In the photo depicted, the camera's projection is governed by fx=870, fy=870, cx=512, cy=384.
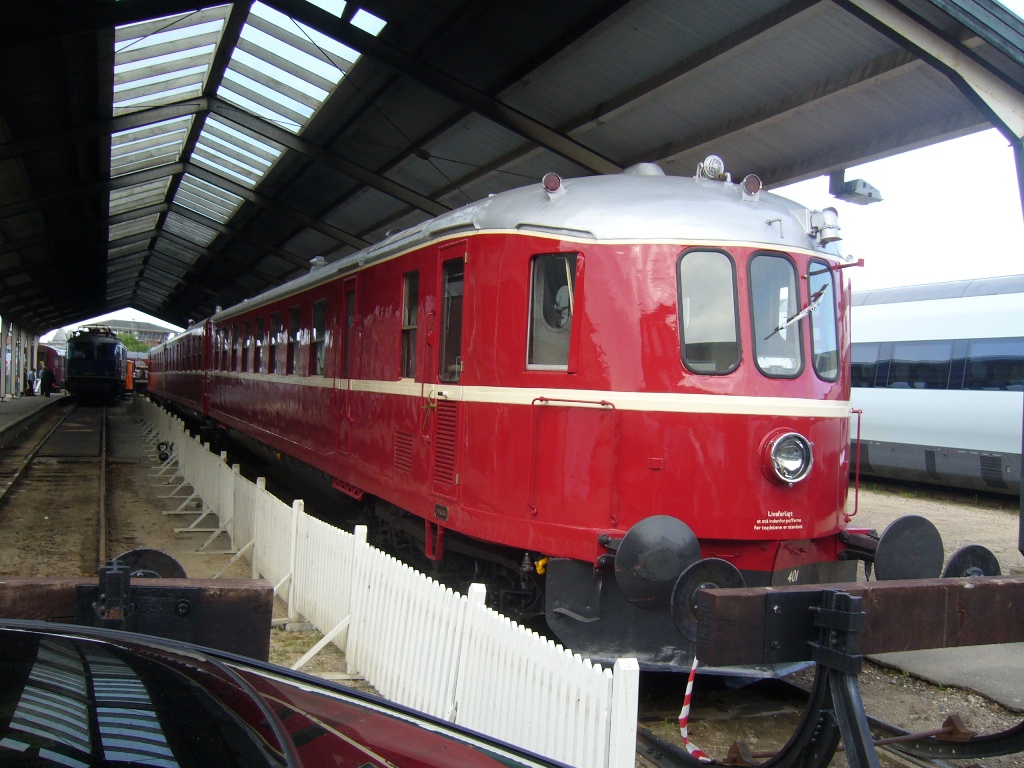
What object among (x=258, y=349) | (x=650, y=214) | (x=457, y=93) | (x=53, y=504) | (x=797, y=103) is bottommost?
(x=53, y=504)

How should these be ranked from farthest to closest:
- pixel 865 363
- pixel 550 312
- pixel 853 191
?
pixel 865 363 < pixel 853 191 < pixel 550 312

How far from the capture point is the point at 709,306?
5.55 m

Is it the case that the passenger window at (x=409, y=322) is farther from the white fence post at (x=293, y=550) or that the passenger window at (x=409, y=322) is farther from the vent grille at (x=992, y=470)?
the vent grille at (x=992, y=470)

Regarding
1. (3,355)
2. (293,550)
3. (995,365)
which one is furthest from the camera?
(3,355)

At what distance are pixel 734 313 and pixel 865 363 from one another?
13806 mm

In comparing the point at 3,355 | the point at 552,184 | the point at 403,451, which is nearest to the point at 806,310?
the point at 552,184

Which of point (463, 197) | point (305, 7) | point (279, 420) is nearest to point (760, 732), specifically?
point (279, 420)

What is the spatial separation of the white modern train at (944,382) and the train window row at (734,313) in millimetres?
10802

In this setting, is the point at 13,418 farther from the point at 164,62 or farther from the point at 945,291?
the point at 945,291

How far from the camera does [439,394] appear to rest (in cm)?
663

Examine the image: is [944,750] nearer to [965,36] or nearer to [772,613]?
[772,613]

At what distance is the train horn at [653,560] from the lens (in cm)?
477

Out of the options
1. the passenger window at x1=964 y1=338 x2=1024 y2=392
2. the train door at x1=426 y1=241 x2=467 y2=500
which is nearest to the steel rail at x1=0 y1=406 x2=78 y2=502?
the train door at x1=426 y1=241 x2=467 y2=500

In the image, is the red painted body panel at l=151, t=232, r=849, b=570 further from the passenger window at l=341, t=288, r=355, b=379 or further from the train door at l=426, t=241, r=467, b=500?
the passenger window at l=341, t=288, r=355, b=379
